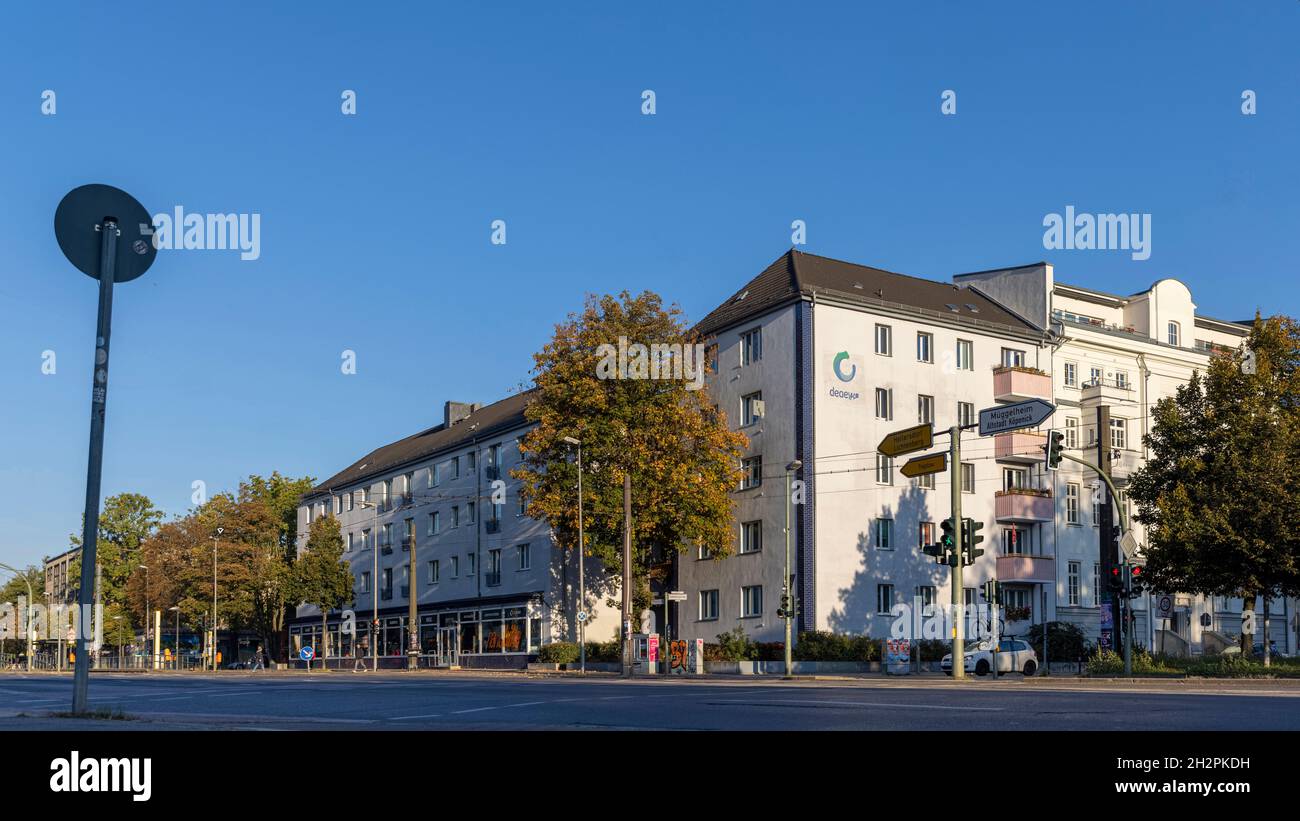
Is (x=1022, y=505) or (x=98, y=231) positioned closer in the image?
(x=98, y=231)

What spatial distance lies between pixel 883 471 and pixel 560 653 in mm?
16031

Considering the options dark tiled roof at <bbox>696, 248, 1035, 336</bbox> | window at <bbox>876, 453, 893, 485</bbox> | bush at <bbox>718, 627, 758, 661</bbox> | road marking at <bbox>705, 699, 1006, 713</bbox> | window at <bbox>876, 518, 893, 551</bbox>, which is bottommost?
bush at <bbox>718, 627, 758, 661</bbox>

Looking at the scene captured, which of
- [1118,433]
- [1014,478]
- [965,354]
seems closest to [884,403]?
[965,354]

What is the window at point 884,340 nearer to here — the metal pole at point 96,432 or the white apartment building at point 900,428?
the white apartment building at point 900,428

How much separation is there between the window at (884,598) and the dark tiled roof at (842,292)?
11.9 m

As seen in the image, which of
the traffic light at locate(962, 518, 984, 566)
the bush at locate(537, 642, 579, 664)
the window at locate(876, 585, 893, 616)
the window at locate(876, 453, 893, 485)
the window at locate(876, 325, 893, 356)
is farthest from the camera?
the bush at locate(537, 642, 579, 664)

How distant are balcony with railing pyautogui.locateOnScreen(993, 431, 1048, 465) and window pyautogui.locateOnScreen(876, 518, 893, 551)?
6.51m

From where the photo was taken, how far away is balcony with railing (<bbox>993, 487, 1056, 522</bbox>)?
5397cm

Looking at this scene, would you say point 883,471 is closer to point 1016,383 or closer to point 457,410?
point 1016,383

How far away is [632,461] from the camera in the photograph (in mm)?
48969

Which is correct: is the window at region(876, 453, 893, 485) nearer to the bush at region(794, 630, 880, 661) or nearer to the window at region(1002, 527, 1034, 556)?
the window at region(1002, 527, 1034, 556)

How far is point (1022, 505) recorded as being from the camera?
54125 mm

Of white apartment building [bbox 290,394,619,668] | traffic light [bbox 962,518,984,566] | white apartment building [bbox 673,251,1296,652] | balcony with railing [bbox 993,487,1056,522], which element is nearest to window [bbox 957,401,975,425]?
white apartment building [bbox 673,251,1296,652]
